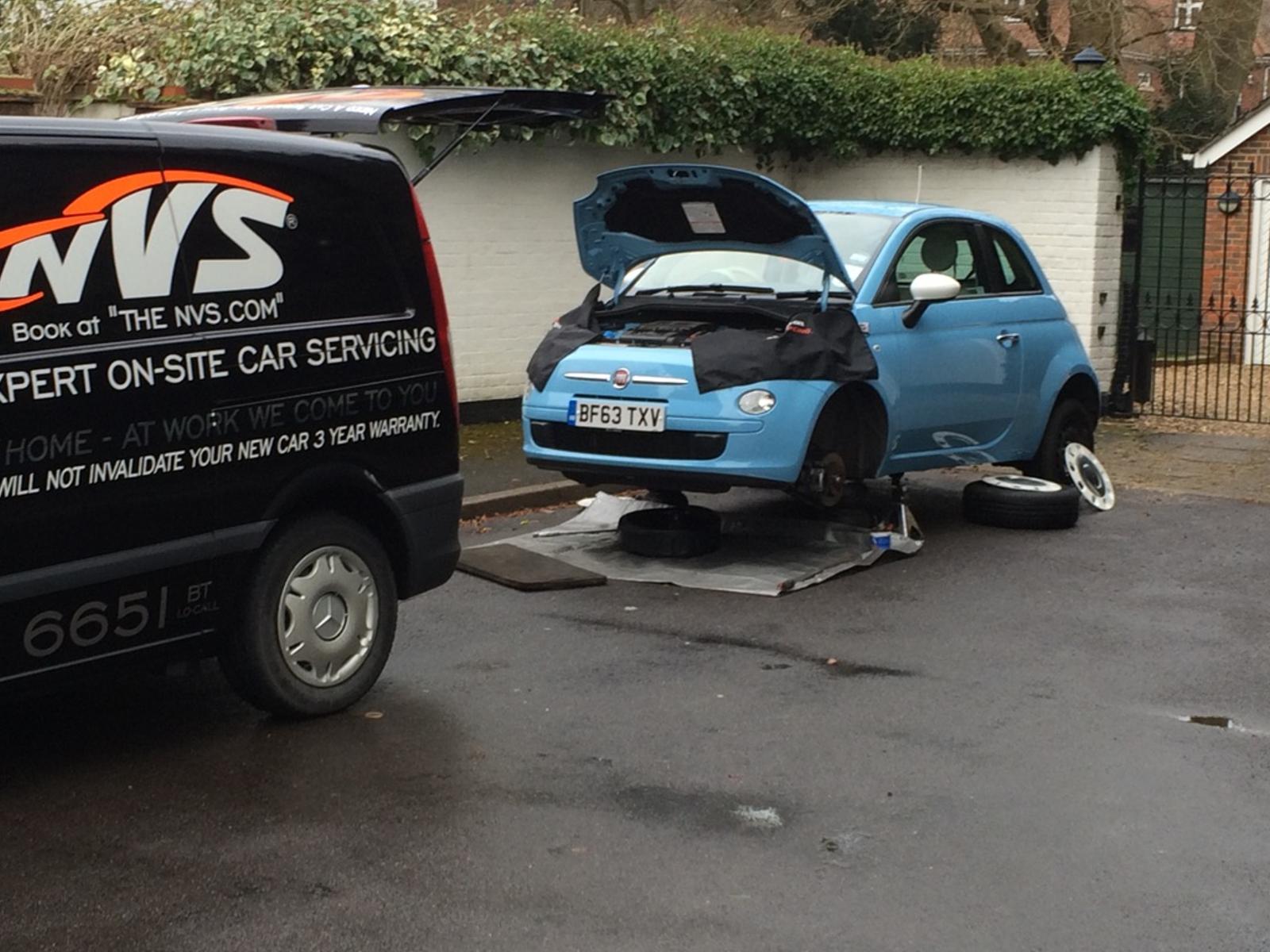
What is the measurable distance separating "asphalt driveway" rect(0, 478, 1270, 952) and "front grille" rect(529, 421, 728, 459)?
0.76m

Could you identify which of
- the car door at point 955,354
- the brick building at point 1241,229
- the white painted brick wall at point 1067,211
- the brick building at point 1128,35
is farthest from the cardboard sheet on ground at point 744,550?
the brick building at point 1128,35

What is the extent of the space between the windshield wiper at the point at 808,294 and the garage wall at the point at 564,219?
457 cm

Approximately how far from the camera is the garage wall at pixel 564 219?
13594mm

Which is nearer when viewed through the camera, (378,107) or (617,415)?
(378,107)

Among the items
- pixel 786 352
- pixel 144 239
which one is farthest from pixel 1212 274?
pixel 144 239

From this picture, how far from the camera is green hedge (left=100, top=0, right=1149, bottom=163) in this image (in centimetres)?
1219

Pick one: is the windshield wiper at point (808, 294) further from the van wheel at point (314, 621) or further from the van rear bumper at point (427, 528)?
the van wheel at point (314, 621)

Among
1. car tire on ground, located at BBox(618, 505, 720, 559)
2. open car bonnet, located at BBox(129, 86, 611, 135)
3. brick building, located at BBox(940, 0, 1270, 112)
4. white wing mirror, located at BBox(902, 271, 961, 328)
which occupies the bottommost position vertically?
car tire on ground, located at BBox(618, 505, 720, 559)

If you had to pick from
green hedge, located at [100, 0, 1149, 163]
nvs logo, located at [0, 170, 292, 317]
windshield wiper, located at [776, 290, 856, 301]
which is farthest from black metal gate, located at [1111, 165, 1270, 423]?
nvs logo, located at [0, 170, 292, 317]

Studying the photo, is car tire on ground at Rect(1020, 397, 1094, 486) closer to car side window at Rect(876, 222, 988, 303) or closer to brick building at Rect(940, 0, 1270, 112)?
car side window at Rect(876, 222, 988, 303)

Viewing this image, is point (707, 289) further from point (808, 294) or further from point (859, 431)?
point (859, 431)

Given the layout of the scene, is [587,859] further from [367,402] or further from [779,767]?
[367,402]

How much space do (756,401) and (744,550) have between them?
1.08m

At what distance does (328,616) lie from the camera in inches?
→ 244
